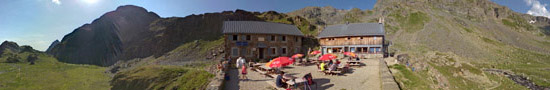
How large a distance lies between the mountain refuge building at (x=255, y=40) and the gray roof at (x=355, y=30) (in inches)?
299

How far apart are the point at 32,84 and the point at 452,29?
11957 cm

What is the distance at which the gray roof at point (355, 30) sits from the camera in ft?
92.8

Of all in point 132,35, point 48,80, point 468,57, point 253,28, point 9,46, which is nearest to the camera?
point 253,28

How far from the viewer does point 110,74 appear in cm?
4878

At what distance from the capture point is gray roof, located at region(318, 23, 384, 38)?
28.3m

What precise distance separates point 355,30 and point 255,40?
626 inches

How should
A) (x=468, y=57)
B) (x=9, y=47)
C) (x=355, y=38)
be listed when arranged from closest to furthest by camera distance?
(x=355, y=38), (x=468, y=57), (x=9, y=47)

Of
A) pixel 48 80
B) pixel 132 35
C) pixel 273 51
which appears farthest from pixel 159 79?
pixel 132 35

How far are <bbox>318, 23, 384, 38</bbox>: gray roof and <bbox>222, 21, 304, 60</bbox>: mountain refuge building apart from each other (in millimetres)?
7606

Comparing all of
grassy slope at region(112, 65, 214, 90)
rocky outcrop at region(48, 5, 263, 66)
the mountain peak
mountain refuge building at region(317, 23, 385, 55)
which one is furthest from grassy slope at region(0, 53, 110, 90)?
mountain refuge building at region(317, 23, 385, 55)

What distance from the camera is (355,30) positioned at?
30.1 meters

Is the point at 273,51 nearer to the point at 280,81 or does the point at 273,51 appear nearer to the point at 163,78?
the point at 280,81

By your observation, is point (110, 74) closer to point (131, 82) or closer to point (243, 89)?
point (131, 82)

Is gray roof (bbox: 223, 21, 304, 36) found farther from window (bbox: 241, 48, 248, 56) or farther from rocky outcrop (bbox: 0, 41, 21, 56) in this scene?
rocky outcrop (bbox: 0, 41, 21, 56)
